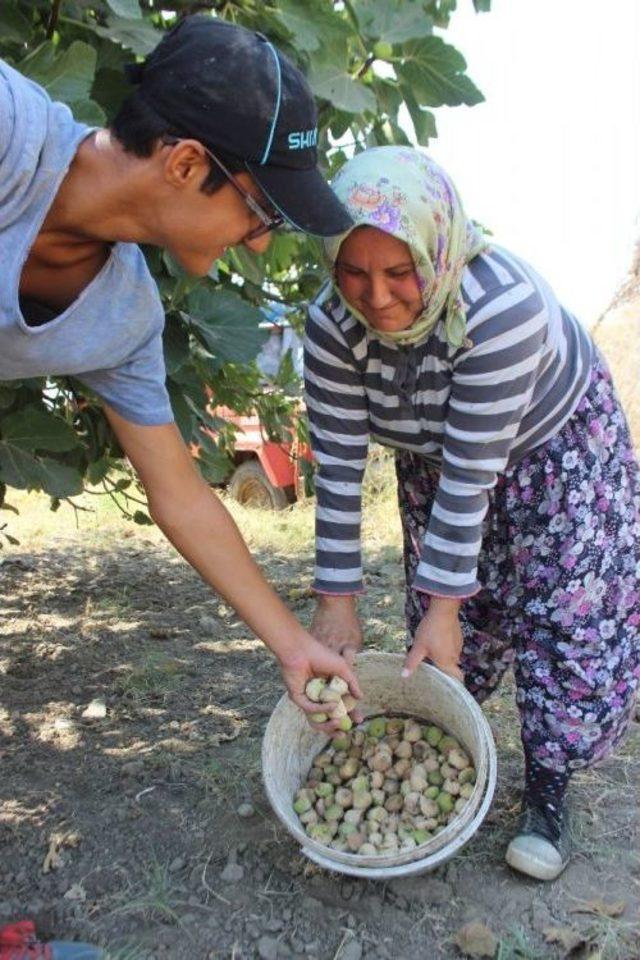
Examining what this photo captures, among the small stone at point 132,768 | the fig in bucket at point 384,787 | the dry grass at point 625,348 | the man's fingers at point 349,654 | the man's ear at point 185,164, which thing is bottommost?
the dry grass at point 625,348

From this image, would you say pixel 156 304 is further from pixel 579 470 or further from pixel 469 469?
pixel 579 470

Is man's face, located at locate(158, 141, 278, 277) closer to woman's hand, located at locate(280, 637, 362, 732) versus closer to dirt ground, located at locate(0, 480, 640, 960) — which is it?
woman's hand, located at locate(280, 637, 362, 732)

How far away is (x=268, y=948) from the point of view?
75.6 inches

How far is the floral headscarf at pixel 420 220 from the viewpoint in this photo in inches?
66.4

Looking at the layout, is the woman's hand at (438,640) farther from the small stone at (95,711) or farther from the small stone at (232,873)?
the small stone at (95,711)

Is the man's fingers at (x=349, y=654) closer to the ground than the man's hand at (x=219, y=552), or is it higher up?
closer to the ground

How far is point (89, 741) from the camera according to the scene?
9.07 ft

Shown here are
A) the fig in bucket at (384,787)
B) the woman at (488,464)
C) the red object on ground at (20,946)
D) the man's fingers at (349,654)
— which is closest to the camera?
the red object on ground at (20,946)

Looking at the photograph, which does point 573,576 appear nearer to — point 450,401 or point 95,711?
point 450,401

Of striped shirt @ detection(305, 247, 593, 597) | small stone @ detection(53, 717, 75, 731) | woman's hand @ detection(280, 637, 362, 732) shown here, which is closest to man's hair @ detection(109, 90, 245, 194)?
striped shirt @ detection(305, 247, 593, 597)

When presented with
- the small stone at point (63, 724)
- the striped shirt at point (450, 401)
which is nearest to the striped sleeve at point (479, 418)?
the striped shirt at point (450, 401)

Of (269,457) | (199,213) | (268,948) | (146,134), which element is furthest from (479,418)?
(269,457)

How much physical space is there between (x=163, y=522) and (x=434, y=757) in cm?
80

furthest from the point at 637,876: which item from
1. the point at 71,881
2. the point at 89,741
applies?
the point at 89,741
